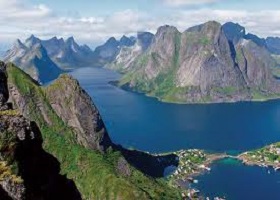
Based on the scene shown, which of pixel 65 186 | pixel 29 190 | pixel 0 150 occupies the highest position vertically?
pixel 0 150

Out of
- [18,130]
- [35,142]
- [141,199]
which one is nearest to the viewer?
[18,130]

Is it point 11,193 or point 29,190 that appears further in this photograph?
point 29,190

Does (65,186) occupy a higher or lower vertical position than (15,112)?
lower

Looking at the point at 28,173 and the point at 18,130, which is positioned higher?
the point at 18,130

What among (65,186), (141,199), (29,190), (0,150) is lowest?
(141,199)

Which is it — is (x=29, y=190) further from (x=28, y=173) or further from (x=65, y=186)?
(x=65, y=186)

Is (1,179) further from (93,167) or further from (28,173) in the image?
(93,167)

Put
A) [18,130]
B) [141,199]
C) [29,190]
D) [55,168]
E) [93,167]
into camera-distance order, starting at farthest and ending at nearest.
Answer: [93,167] → [141,199] → [55,168] → [18,130] → [29,190]

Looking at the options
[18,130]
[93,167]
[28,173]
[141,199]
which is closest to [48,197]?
[28,173]

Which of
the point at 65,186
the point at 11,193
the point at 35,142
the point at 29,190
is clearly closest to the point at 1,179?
the point at 11,193
